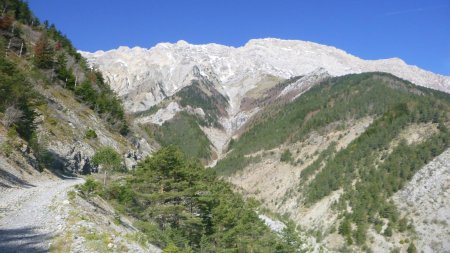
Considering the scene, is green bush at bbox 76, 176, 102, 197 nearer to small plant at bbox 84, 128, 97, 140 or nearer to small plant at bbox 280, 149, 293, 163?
small plant at bbox 84, 128, 97, 140

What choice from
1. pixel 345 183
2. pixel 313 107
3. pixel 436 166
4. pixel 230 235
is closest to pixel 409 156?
pixel 436 166

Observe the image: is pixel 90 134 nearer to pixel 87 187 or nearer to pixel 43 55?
pixel 43 55

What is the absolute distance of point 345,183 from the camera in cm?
8981

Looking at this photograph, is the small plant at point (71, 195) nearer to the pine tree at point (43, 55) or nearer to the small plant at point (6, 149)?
the small plant at point (6, 149)

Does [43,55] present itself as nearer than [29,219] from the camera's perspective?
No

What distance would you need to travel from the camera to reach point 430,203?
7106 cm

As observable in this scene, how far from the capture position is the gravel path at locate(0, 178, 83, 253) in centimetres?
1535

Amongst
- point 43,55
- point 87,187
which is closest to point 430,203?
point 87,187

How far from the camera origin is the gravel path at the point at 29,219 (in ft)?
50.4

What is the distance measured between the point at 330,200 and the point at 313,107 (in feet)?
308

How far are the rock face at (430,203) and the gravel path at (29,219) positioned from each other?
61766 mm

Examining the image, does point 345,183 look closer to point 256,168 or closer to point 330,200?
point 330,200

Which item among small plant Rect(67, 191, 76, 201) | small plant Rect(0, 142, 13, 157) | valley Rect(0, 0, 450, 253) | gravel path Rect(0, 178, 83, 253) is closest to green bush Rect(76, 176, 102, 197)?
valley Rect(0, 0, 450, 253)

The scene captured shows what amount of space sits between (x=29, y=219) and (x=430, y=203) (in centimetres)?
7126
